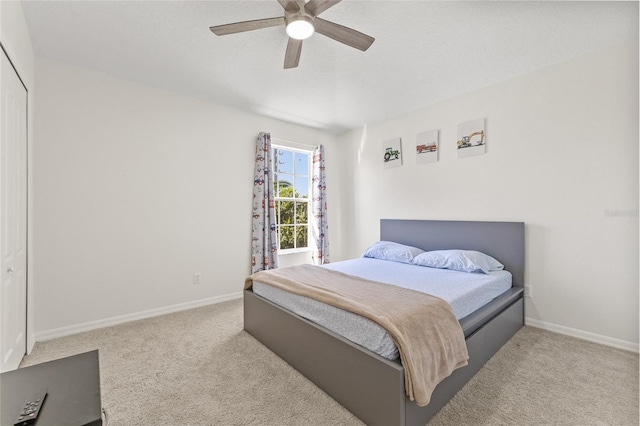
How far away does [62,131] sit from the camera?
2678 millimetres

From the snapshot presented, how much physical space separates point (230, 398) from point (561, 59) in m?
3.91

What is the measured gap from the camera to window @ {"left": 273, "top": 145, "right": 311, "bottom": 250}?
14.5 ft

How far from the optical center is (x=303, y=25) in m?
1.82

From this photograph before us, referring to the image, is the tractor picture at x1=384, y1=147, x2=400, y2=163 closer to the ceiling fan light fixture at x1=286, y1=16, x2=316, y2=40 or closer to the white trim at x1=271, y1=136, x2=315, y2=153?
the white trim at x1=271, y1=136, x2=315, y2=153

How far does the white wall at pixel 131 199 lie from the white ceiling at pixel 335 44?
32 centimetres

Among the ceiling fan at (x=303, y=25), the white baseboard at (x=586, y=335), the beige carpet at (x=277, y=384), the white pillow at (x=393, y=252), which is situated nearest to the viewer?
the beige carpet at (x=277, y=384)

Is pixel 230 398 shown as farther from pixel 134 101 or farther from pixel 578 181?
pixel 578 181

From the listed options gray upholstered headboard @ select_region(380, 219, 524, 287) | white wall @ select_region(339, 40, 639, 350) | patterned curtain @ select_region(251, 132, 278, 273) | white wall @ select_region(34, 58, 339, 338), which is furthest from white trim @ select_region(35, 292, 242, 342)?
white wall @ select_region(339, 40, 639, 350)

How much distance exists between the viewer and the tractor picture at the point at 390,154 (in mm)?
4047

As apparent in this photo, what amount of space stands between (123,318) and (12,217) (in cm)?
146

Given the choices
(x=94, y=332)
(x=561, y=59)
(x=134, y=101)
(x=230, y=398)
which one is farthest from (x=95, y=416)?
(x=561, y=59)

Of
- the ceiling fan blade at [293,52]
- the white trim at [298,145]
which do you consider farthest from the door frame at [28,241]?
the white trim at [298,145]

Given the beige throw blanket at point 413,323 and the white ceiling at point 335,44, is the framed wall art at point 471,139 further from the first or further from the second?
the beige throw blanket at point 413,323

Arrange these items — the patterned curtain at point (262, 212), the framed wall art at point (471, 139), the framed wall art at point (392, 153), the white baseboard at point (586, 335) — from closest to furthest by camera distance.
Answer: the white baseboard at point (586, 335) < the framed wall art at point (471, 139) < the patterned curtain at point (262, 212) < the framed wall art at point (392, 153)
